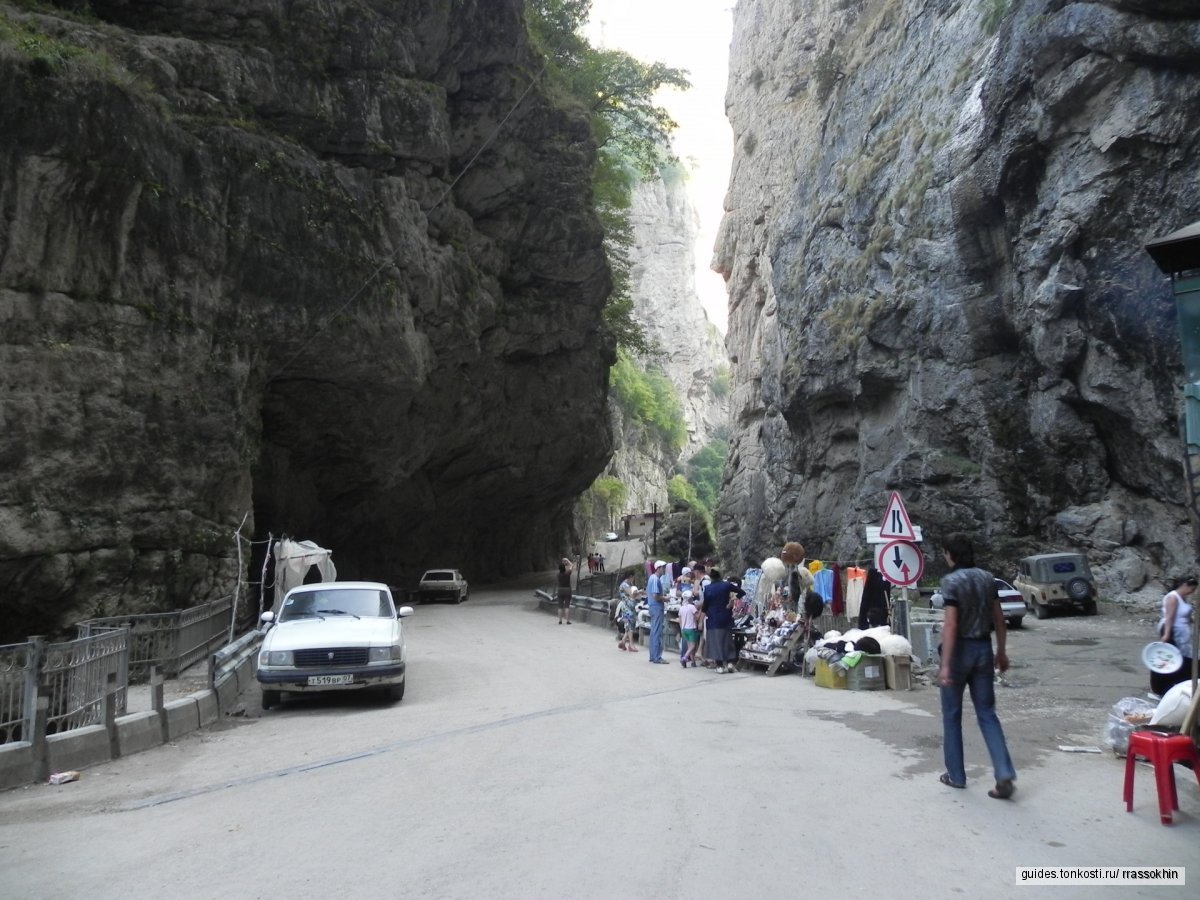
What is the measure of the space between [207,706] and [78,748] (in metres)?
2.46

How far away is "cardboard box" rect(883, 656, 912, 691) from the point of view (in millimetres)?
11867

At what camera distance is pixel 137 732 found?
891cm

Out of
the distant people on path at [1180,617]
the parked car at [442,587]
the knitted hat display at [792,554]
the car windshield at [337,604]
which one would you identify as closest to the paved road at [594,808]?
the distant people on path at [1180,617]

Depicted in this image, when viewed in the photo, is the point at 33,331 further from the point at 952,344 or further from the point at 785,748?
the point at 952,344

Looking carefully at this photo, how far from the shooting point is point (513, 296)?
113ft

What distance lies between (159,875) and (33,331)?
14.5m

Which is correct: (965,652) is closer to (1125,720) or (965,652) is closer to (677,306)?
(1125,720)

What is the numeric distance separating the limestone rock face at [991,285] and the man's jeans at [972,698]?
20682 mm

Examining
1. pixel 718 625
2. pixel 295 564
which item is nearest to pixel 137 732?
pixel 718 625

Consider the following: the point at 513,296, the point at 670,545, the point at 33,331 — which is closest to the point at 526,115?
the point at 513,296

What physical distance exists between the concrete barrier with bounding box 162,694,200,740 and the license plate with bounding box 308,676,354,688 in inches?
54.3

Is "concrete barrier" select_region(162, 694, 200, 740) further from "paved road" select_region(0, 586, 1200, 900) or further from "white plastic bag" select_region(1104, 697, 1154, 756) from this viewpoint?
"white plastic bag" select_region(1104, 697, 1154, 756)

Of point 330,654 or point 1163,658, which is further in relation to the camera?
point 330,654

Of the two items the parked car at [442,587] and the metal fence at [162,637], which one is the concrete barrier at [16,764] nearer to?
the metal fence at [162,637]
